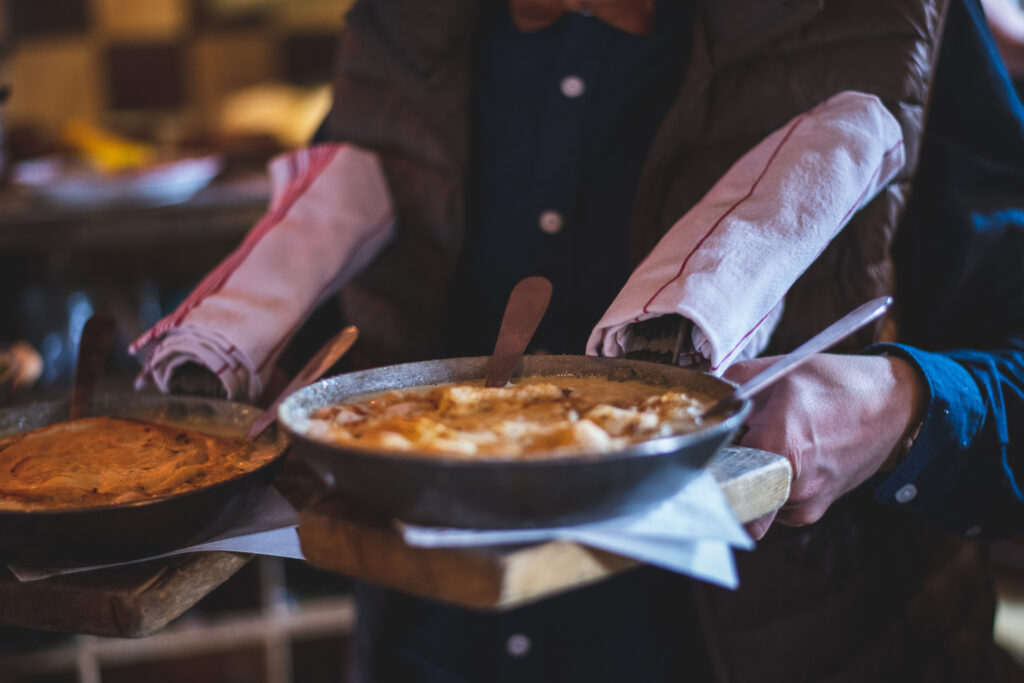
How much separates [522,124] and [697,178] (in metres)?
0.26

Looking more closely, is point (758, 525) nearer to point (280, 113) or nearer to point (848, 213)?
point (848, 213)

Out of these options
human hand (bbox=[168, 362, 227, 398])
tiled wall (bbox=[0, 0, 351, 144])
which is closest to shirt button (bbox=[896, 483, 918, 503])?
Result: human hand (bbox=[168, 362, 227, 398])

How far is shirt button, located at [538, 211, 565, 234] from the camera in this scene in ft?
3.71

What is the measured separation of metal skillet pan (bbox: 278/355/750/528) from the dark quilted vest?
0.47 m

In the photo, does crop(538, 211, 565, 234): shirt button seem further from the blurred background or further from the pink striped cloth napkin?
the blurred background

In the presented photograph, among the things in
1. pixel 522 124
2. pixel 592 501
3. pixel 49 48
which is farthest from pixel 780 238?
pixel 49 48

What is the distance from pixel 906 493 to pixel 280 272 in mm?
716

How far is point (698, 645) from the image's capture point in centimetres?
113

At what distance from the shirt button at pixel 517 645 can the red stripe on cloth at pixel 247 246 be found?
573mm

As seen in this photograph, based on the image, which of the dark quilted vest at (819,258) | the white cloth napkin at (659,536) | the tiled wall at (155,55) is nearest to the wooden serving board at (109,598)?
the white cloth napkin at (659,536)

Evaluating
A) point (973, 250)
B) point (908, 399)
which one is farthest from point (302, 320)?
point (973, 250)

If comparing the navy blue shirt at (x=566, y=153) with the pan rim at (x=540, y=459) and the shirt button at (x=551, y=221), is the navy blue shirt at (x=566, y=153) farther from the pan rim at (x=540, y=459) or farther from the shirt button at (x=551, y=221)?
the pan rim at (x=540, y=459)

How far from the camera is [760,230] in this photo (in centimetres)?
80

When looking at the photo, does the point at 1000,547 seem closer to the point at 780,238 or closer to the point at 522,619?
the point at 522,619
